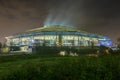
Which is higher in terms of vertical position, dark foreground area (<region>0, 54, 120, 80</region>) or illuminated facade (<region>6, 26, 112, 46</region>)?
illuminated facade (<region>6, 26, 112, 46</region>)

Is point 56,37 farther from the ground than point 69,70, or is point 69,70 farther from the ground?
point 56,37

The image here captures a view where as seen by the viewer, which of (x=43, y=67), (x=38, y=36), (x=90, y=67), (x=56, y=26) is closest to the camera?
(x=43, y=67)

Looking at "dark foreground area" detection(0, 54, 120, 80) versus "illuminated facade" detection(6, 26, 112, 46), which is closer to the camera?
"dark foreground area" detection(0, 54, 120, 80)

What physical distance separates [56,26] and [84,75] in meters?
101

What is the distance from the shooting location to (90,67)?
32.8 ft

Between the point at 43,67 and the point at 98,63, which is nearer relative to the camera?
the point at 43,67

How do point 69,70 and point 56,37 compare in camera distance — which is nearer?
point 69,70

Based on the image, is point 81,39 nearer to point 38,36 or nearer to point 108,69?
point 38,36

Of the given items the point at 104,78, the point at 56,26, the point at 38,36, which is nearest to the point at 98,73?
the point at 104,78

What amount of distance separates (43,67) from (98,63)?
2.66 meters

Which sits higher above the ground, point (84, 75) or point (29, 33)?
point (29, 33)

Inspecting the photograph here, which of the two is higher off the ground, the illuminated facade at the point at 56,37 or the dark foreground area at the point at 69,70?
the illuminated facade at the point at 56,37

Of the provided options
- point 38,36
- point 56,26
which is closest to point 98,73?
point 38,36

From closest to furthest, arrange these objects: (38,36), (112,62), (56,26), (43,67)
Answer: (43,67) → (112,62) → (38,36) → (56,26)
